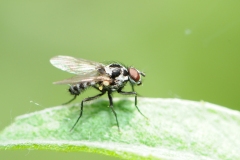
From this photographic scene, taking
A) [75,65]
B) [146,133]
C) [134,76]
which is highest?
[75,65]

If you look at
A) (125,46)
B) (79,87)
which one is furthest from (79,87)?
(125,46)

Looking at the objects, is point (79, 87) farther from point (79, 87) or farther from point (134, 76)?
point (134, 76)

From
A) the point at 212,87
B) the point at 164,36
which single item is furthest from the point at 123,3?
the point at 212,87

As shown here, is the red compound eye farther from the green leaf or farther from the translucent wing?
the green leaf

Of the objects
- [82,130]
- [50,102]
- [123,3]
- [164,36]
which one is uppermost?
[123,3]

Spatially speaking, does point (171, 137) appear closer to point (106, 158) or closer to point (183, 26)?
point (106, 158)

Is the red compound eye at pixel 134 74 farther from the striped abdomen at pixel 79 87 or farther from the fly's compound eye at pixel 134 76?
the striped abdomen at pixel 79 87
